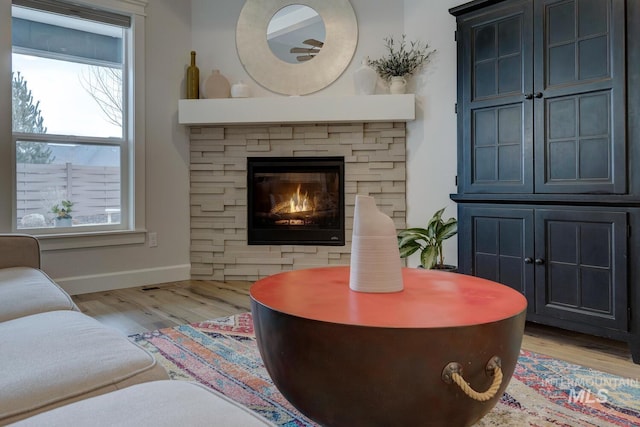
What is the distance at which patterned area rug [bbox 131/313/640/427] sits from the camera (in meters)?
1.47

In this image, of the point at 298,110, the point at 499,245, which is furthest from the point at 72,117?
the point at 499,245

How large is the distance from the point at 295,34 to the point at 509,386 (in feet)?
10.5

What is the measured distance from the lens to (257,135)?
148 inches

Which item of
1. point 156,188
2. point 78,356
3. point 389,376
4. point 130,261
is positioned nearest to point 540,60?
point 389,376

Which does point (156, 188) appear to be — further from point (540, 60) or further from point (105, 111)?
point (540, 60)

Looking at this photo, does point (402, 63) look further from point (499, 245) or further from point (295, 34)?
point (499, 245)

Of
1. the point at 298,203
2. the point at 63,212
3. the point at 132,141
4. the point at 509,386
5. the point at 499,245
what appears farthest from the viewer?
the point at 298,203

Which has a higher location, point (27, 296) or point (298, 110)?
point (298, 110)

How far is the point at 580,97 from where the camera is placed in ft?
7.27

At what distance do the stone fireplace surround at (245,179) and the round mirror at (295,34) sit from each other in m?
0.63

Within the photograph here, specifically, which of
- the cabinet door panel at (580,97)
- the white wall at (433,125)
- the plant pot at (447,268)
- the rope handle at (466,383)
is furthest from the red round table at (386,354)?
the white wall at (433,125)

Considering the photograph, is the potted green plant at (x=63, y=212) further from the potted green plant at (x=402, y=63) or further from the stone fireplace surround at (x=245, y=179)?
the potted green plant at (x=402, y=63)

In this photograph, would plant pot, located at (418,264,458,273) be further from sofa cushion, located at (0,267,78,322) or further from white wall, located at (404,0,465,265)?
sofa cushion, located at (0,267,78,322)

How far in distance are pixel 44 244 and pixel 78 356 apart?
104 inches
